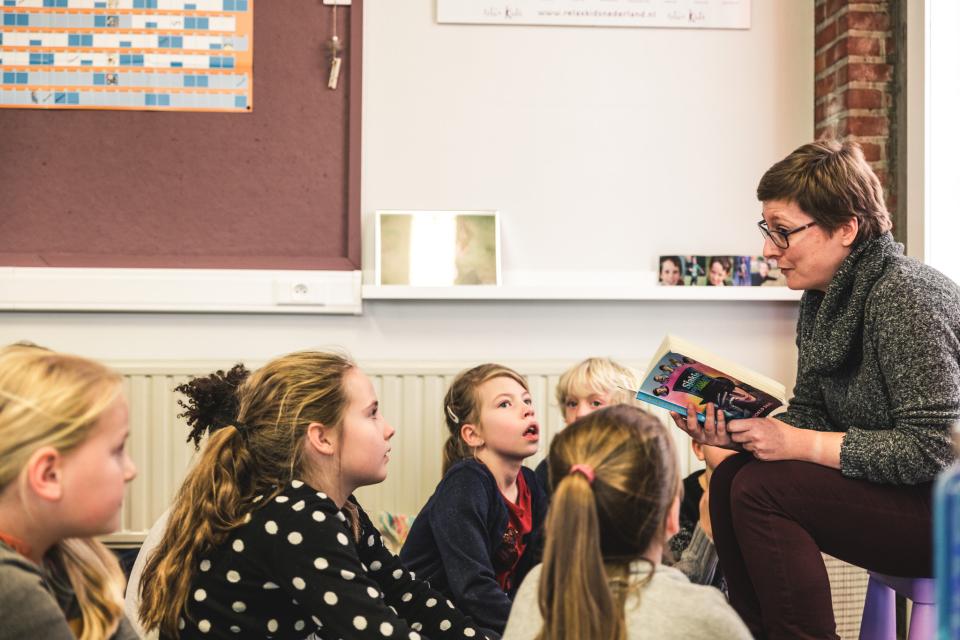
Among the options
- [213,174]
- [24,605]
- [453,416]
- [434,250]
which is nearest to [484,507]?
[453,416]

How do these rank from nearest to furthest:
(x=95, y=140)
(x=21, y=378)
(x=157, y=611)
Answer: (x=21, y=378), (x=157, y=611), (x=95, y=140)

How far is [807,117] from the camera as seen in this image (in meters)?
3.09

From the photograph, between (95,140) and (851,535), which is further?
(95,140)

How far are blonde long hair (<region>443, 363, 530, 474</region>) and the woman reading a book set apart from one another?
545mm

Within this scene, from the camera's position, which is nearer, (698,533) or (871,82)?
(698,533)

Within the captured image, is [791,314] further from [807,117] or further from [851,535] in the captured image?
[851,535]

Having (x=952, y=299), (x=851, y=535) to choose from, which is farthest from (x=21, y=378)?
(x=952, y=299)

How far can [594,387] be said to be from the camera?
2.48 meters

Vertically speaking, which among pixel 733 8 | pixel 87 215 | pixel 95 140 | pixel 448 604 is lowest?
pixel 448 604

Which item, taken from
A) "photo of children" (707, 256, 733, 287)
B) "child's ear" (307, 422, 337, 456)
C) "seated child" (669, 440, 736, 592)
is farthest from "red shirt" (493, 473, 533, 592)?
"photo of children" (707, 256, 733, 287)

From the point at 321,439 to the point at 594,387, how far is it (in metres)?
1.04

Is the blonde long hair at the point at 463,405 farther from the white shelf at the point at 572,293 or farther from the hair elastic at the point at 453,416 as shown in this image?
the white shelf at the point at 572,293

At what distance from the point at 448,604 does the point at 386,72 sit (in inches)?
72.9

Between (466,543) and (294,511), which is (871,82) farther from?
(294,511)
